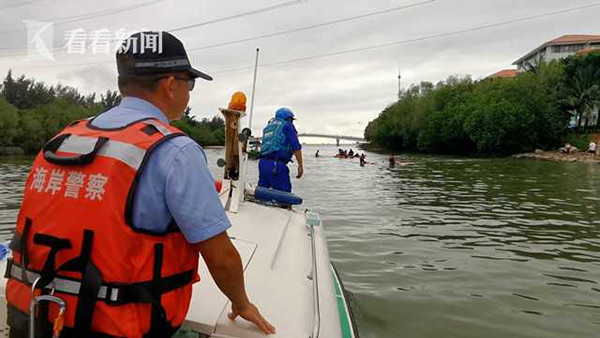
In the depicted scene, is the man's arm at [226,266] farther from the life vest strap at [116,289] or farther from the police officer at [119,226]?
the life vest strap at [116,289]

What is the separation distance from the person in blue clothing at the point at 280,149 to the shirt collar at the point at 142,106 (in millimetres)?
4505

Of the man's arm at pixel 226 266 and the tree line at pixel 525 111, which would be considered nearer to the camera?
the man's arm at pixel 226 266

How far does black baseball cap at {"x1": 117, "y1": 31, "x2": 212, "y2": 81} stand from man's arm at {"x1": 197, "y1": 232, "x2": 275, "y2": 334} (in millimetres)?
639

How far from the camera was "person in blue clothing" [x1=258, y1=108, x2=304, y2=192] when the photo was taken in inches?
245

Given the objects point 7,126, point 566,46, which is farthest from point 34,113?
point 566,46

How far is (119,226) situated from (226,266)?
1.30 feet

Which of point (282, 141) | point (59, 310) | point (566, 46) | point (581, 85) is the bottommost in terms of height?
point (59, 310)

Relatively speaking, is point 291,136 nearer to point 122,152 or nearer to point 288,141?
point 288,141

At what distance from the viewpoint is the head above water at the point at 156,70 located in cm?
166

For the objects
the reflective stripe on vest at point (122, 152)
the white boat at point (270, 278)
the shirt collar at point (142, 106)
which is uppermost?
the shirt collar at point (142, 106)

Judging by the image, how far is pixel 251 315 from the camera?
1880 mm

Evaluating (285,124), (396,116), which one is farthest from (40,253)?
(396,116)

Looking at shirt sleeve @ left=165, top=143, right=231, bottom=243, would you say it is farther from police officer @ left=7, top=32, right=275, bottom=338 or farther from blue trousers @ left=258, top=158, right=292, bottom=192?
blue trousers @ left=258, top=158, right=292, bottom=192

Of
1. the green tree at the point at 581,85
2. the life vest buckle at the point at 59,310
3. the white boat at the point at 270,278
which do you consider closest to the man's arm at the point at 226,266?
the white boat at the point at 270,278
